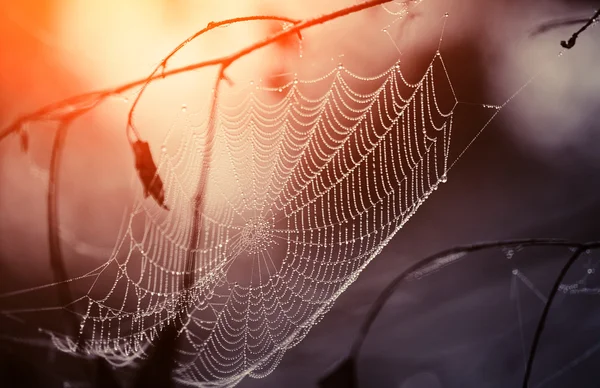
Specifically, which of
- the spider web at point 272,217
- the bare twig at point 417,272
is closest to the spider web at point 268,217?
the spider web at point 272,217

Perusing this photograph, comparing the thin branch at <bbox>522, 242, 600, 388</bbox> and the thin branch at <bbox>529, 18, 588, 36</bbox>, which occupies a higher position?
the thin branch at <bbox>529, 18, 588, 36</bbox>

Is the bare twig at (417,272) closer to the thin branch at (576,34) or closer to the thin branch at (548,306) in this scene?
the thin branch at (548,306)

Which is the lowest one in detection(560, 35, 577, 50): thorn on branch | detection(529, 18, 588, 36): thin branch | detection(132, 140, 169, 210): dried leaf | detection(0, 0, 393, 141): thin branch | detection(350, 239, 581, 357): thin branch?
detection(350, 239, 581, 357): thin branch

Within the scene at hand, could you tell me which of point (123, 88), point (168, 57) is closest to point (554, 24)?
point (168, 57)

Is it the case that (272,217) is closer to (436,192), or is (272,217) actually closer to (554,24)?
(436,192)

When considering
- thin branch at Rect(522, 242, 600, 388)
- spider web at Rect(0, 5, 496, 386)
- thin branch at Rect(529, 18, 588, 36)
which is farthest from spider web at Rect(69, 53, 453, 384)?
thin branch at Rect(522, 242, 600, 388)

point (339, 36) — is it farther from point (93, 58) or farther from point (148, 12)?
point (93, 58)

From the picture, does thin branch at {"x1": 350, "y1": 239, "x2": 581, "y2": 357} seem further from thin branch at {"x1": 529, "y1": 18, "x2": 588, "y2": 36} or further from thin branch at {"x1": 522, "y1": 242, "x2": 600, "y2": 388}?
thin branch at {"x1": 529, "y1": 18, "x2": 588, "y2": 36}

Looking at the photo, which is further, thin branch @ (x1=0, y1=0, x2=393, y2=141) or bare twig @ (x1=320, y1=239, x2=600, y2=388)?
bare twig @ (x1=320, y1=239, x2=600, y2=388)
